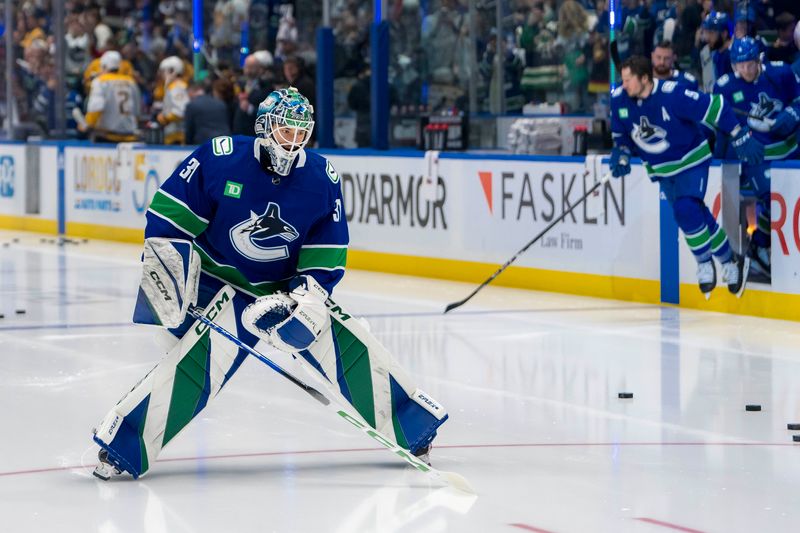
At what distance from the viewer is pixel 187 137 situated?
1507 centimetres

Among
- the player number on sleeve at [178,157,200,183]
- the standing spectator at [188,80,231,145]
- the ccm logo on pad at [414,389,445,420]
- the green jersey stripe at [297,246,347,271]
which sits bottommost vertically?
the ccm logo on pad at [414,389,445,420]

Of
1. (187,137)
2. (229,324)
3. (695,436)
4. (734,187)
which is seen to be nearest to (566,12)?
(734,187)

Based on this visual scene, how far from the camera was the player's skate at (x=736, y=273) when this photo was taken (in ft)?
32.8

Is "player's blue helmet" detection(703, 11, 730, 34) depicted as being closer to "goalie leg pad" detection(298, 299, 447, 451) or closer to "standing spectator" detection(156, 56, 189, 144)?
"goalie leg pad" detection(298, 299, 447, 451)

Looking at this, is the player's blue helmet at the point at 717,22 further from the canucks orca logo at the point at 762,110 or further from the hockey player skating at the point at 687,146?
the hockey player skating at the point at 687,146

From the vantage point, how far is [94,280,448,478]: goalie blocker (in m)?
5.30

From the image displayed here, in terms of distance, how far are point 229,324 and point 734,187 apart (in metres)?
5.47

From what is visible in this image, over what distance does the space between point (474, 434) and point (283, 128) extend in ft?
5.13

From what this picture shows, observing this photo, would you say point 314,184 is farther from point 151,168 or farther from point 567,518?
point 151,168

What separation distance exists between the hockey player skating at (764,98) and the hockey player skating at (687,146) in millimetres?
260

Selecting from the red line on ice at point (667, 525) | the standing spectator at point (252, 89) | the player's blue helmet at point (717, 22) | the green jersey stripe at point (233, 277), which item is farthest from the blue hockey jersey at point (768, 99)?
the red line on ice at point (667, 525)

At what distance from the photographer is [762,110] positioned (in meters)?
10.4

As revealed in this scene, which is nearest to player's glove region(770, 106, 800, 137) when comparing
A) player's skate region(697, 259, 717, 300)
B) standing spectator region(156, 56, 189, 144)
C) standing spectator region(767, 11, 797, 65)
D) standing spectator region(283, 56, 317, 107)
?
standing spectator region(767, 11, 797, 65)

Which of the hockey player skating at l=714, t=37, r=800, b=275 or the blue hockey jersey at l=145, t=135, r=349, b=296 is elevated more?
the hockey player skating at l=714, t=37, r=800, b=275
